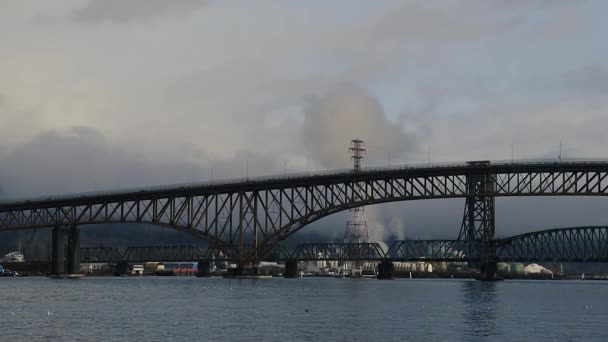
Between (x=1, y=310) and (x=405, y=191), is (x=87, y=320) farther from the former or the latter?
(x=405, y=191)

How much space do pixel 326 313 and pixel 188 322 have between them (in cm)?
1699

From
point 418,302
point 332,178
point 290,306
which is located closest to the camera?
point 290,306

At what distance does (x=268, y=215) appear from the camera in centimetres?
19100

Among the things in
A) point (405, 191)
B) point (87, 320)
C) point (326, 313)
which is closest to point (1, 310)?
point (87, 320)

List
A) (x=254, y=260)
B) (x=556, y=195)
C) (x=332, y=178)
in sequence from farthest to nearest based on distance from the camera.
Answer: (x=254, y=260), (x=332, y=178), (x=556, y=195)

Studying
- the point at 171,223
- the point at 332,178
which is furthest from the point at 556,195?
the point at 171,223

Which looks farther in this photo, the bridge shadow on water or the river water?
the bridge shadow on water

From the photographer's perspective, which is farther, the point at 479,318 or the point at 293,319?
the point at 479,318

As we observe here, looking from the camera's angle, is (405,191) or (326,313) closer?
(326,313)

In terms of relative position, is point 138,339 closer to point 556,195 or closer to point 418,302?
point 418,302

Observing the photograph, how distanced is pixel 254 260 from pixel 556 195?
200 ft

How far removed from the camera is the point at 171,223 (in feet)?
638

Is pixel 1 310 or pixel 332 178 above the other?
pixel 332 178

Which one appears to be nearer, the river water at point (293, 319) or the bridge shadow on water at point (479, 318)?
the river water at point (293, 319)
